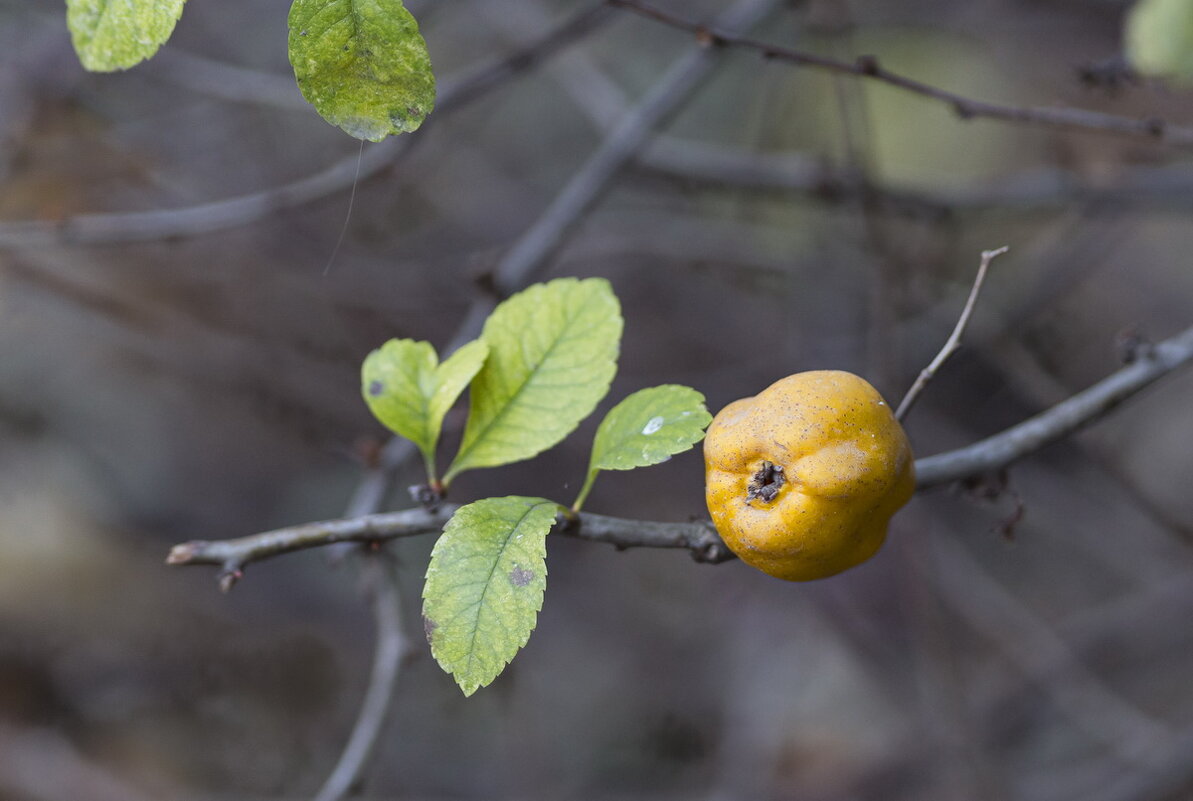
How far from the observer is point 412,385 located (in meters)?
1.34

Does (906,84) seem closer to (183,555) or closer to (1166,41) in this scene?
(1166,41)

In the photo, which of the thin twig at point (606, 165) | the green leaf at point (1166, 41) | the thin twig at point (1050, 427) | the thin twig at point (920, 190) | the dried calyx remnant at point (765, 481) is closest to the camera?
the dried calyx remnant at point (765, 481)

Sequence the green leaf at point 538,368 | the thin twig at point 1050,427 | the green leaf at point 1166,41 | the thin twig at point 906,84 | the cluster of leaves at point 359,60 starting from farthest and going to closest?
the green leaf at point 1166,41 → the thin twig at point 906,84 → the thin twig at point 1050,427 → the green leaf at point 538,368 → the cluster of leaves at point 359,60

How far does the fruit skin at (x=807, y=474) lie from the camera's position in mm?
1063

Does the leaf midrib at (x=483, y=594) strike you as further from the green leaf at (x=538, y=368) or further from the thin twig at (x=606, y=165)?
the thin twig at (x=606, y=165)

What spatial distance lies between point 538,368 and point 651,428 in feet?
0.78

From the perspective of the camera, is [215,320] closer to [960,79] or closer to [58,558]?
[58,558]

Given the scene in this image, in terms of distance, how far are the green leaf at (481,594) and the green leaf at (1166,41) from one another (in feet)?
6.56

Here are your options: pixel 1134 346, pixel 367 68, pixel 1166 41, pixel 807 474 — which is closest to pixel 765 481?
pixel 807 474

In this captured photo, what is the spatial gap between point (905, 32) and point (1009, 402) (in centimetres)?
210

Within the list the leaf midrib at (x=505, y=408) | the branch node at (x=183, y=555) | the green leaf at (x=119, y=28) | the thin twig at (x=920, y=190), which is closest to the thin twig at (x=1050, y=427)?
the leaf midrib at (x=505, y=408)

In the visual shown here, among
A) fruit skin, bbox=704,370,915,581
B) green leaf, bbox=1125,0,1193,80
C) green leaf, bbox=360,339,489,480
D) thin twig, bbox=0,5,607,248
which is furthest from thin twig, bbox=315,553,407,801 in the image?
green leaf, bbox=1125,0,1193,80

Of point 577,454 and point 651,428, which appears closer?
point 651,428

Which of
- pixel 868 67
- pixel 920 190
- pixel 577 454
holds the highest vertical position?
pixel 868 67
